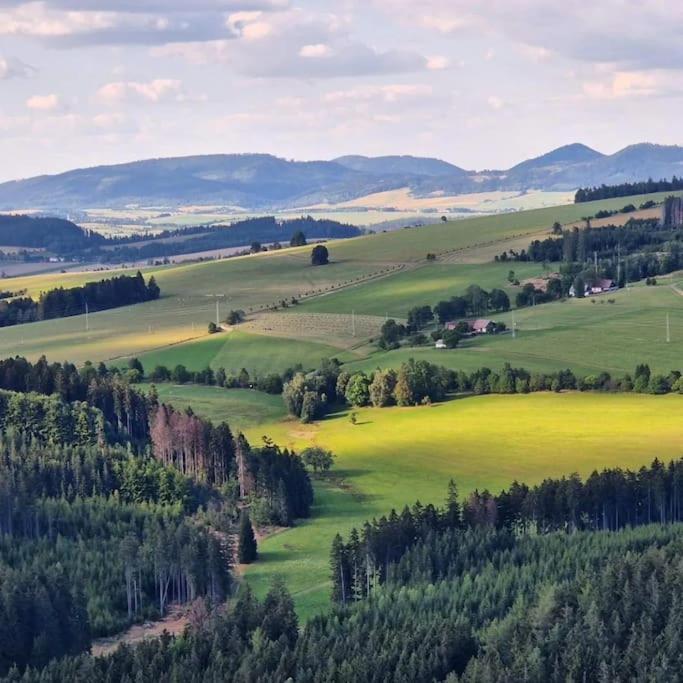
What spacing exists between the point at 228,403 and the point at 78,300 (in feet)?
211

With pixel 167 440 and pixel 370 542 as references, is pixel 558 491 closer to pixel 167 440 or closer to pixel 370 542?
pixel 370 542

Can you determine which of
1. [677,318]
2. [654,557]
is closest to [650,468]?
[654,557]

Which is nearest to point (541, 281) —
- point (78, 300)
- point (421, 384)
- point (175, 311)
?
point (175, 311)

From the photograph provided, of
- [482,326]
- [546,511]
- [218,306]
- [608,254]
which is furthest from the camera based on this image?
[608,254]

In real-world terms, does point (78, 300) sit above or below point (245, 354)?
above

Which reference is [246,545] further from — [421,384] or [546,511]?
[421,384]

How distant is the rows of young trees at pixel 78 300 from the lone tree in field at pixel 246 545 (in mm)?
103649

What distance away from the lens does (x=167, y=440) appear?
3991 inches

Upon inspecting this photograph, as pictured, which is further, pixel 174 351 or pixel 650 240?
pixel 650 240

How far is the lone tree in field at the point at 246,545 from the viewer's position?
77.9m

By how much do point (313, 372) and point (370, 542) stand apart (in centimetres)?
5323

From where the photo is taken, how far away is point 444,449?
9956 cm

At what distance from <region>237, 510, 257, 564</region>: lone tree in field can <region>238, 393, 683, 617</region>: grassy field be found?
0.72 metres

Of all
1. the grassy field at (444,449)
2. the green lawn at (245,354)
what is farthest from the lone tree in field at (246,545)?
the green lawn at (245,354)
